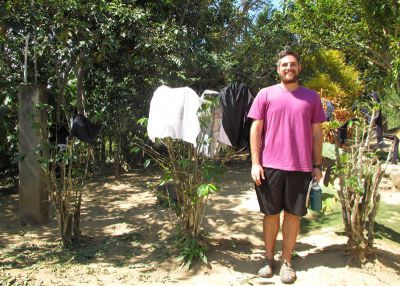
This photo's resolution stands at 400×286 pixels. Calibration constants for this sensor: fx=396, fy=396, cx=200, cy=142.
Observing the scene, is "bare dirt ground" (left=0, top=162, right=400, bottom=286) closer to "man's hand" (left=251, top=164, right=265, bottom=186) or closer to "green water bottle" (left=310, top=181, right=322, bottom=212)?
"green water bottle" (left=310, top=181, right=322, bottom=212)

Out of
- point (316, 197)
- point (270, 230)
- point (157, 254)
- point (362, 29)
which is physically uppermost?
point (362, 29)

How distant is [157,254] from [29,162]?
6.77ft

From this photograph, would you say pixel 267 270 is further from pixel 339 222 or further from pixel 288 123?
pixel 339 222

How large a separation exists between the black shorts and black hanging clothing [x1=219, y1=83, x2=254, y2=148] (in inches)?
17.5

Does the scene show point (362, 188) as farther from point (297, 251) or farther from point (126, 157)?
point (126, 157)

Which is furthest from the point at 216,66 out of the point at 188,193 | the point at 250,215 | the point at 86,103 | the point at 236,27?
the point at 188,193

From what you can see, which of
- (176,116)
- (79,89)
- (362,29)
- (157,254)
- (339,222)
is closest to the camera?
(176,116)

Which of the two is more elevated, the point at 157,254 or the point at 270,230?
the point at 270,230

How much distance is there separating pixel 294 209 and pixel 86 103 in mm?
6187

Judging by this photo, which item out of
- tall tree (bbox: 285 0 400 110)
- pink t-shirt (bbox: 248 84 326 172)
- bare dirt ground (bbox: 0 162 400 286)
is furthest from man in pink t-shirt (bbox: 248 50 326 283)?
tall tree (bbox: 285 0 400 110)

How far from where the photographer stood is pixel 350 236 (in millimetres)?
→ 3139

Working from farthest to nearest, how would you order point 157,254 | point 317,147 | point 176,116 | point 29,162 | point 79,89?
1. point 79,89
2. point 29,162
3. point 157,254
4. point 176,116
5. point 317,147

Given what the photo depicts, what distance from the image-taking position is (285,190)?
2.95 metres

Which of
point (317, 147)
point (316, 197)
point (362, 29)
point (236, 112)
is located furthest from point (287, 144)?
point (362, 29)
